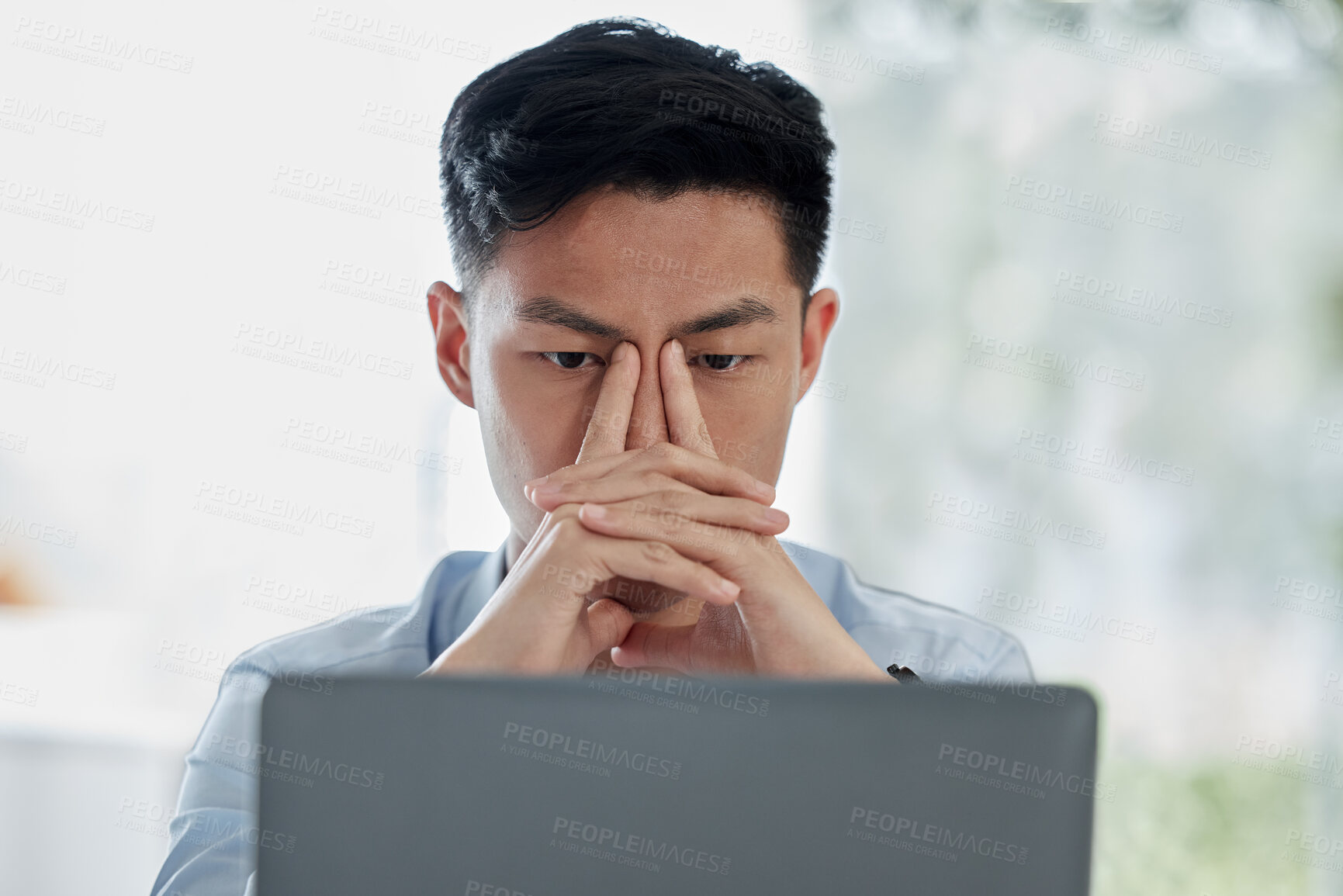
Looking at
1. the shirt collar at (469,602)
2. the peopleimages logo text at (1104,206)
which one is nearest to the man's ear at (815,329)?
the shirt collar at (469,602)

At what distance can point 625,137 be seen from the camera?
1250mm

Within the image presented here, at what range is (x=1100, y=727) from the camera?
541mm

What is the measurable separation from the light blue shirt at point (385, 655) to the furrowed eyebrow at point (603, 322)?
0.49 meters

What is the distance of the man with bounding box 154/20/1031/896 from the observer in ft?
3.27

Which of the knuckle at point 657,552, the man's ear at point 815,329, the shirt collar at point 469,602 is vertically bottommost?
the knuckle at point 657,552

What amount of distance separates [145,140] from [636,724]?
8.24ft

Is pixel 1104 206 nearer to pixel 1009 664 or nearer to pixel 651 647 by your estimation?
pixel 1009 664

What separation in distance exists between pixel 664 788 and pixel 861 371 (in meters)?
2.42

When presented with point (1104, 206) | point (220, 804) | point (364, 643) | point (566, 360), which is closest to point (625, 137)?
point (566, 360)

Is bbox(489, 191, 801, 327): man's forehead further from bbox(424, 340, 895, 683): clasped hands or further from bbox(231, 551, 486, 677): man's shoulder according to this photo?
bbox(231, 551, 486, 677): man's shoulder

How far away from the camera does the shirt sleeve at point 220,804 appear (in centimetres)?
121

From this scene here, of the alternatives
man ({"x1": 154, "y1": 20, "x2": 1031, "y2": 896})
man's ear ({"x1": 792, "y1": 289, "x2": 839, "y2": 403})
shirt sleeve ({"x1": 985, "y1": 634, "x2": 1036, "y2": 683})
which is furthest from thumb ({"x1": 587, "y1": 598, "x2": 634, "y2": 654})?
shirt sleeve ({"x1": 985, "y1": 634, "x2": 1036, "y2": 683})

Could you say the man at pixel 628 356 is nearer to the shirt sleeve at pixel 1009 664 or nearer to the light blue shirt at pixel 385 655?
the light blue shirt at pixel 385 655

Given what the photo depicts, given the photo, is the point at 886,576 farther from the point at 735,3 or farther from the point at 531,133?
the point at 531,133
